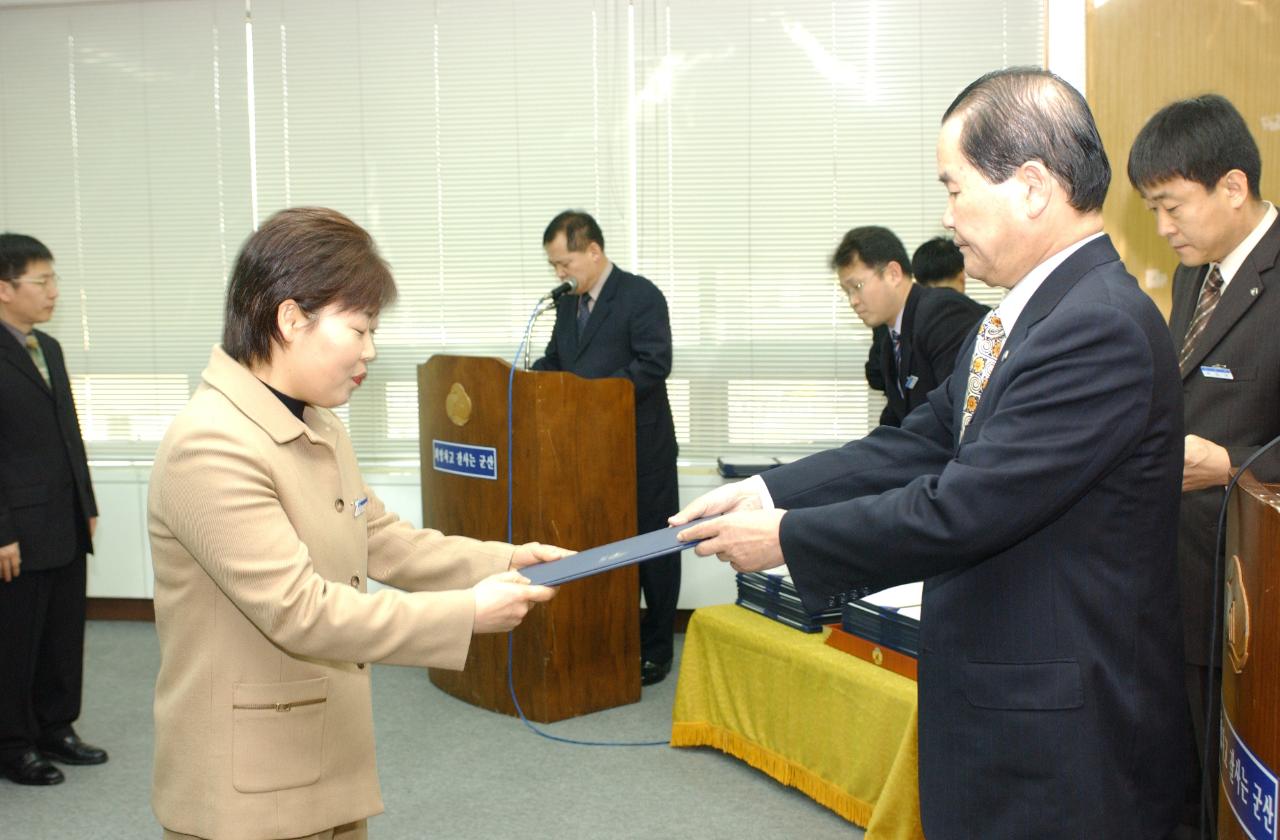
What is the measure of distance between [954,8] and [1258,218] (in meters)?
3.17

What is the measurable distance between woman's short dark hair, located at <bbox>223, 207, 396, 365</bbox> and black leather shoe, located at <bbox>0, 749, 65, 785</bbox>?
2.63 m

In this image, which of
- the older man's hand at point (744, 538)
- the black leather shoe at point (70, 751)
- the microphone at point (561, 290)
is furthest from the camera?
the microphone at point (561, 290)

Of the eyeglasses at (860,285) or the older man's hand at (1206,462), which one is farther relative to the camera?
the eyeglasses at (860,285)

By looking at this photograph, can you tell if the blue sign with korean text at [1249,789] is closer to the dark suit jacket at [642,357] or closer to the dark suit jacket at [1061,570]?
the dark suit jacket at [1061,570]

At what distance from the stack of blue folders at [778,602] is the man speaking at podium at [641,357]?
0.87m

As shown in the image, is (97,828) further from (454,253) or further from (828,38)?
(828,38)

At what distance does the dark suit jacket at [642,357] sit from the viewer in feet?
14.2

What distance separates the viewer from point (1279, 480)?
2.08 metres

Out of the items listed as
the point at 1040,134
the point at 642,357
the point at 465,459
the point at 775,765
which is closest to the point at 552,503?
the point at 465,459

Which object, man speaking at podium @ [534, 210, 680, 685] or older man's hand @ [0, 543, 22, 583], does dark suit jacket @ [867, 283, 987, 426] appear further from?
older man's hand @ [0, 543, 22, 583]

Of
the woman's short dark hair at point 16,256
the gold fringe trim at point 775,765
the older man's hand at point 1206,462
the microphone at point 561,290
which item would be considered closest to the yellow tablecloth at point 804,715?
the gold fringe trim at point 775,765

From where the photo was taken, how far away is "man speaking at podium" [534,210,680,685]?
4348mm

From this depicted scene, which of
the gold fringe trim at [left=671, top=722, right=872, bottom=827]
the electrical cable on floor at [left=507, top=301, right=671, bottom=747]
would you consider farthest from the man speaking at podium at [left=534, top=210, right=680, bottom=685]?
the gold fringe trim at [left=671, top=722, right=872, bottom=827]

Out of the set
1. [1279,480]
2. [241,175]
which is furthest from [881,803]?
[241,175]
